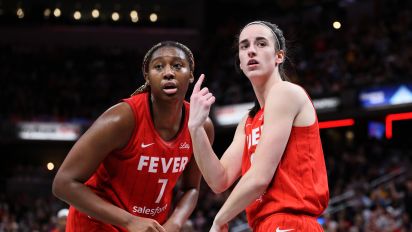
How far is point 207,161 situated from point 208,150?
0.27 feet

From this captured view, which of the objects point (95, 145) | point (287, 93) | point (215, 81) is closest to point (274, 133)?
point (287, 93)

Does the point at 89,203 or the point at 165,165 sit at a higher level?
the point at 165,165

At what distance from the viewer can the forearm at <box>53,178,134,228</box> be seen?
399 centimetres

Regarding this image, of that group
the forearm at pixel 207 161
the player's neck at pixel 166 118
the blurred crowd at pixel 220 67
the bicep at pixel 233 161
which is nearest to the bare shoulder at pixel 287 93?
the forearm at pixel 207 161

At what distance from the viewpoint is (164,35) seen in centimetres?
2831

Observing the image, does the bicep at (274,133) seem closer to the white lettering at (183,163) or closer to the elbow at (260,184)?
the elbow at (260,184)

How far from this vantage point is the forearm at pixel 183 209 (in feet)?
14.5

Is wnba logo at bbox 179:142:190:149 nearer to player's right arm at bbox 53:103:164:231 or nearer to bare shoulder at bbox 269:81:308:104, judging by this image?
player's right arm at bbox 53:103:164:231

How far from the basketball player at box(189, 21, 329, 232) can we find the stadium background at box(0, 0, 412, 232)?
26.6ft

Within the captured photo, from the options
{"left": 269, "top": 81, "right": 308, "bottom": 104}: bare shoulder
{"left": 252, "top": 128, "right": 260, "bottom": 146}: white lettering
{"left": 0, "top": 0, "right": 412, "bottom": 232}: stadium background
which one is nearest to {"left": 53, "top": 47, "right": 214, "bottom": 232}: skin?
{"left": 252, "top": 128, "right": 260, "bottom": 146}: white lettering

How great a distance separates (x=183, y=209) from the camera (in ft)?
14.8

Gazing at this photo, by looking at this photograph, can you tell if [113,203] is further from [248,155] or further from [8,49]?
[8,49]

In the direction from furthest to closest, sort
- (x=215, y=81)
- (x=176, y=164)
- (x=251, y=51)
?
(x=215, y=81), (x=176, y=164), (x=251, y=51)

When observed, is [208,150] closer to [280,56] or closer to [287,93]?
[287,93]
